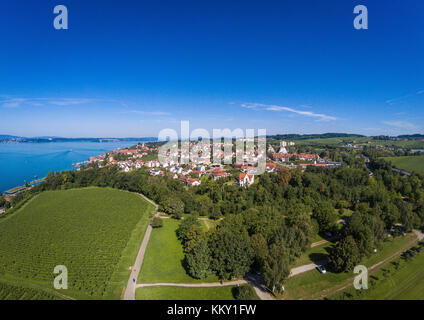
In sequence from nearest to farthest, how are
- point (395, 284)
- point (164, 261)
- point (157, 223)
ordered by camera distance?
point (395, 284), point (164, 261), point (157, 223)

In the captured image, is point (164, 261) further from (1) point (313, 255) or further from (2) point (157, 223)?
(1) point (313, 255)

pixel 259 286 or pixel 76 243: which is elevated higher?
pixel 76 243

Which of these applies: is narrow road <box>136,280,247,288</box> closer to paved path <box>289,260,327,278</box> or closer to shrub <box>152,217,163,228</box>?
paved path <box>289,260,327,278</box>

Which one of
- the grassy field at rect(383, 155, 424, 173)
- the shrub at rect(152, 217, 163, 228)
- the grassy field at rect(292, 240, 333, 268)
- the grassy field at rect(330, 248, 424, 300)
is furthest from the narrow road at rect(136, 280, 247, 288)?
the grassy field at rect(383, 155, 424, 173)

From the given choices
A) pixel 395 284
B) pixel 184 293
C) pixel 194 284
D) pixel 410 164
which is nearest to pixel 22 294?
pixel 184 293

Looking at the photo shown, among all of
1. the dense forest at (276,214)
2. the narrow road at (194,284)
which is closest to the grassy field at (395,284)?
the dense forest at (276,214)

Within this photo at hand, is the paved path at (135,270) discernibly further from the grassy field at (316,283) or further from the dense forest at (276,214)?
the grassy field at (316,283)
